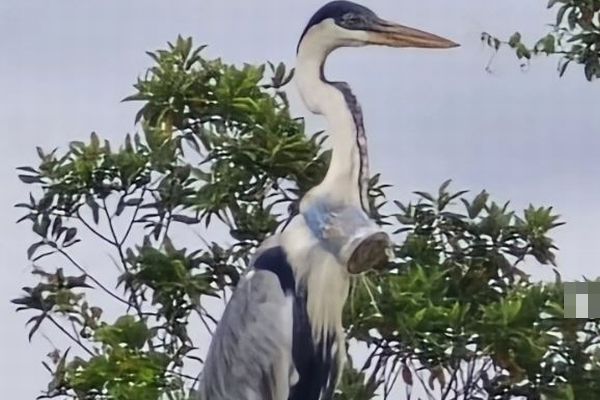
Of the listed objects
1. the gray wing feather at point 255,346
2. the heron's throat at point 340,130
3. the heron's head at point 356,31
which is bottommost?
the gray wing feather at point 255,346

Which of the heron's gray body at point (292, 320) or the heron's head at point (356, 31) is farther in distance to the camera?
the heron's head at point (356, 31)

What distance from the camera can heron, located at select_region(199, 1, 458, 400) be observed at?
3.02m

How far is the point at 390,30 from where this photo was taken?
3.20m

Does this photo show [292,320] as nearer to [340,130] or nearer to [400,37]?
[340,130]

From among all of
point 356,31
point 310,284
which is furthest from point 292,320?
point 356,31

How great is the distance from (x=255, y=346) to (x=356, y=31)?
69cm

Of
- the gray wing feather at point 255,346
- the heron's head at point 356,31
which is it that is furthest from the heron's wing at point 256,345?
the heron's head at point 356,31

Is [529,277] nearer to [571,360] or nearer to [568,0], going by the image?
[571,360]

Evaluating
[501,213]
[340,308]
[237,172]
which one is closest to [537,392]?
[501,213]

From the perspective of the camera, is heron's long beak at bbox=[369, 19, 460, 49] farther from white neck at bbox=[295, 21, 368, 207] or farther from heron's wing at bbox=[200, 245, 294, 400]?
heron's wing at bbox=[200, 245, 294, 400]

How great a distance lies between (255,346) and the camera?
120 inches

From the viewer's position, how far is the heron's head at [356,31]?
10.4 ft

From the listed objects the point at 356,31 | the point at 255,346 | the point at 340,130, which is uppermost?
the point at 356,31

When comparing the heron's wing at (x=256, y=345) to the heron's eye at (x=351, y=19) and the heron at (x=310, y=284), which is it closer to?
the heron at (x=310, y=284)
